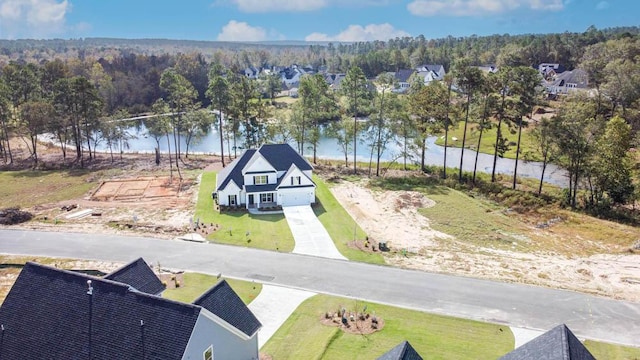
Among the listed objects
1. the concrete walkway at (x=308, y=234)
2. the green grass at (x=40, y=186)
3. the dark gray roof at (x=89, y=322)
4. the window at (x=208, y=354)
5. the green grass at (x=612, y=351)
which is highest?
the dark gray roof at (x=89, y=322)

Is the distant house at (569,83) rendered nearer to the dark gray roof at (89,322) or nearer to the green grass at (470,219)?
the green grass at (470,219)

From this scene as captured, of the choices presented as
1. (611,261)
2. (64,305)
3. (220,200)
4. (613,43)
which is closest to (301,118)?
(220,200)

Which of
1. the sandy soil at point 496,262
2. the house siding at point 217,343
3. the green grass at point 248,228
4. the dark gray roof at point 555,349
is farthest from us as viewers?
the green grass at point 248,228

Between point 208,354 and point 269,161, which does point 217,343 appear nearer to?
point 208,354

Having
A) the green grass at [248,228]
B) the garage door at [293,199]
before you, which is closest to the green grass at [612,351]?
the green grass at [248,228]

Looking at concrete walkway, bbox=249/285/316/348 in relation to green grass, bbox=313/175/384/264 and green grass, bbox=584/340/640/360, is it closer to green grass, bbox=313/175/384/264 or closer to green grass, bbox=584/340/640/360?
green grass, bbox=313/175/384/264

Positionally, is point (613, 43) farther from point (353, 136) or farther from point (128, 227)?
point (128, 227)

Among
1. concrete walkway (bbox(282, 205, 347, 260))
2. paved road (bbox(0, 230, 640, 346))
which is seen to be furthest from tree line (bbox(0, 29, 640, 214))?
paved road (bbox(0, 230, 640, 346))
